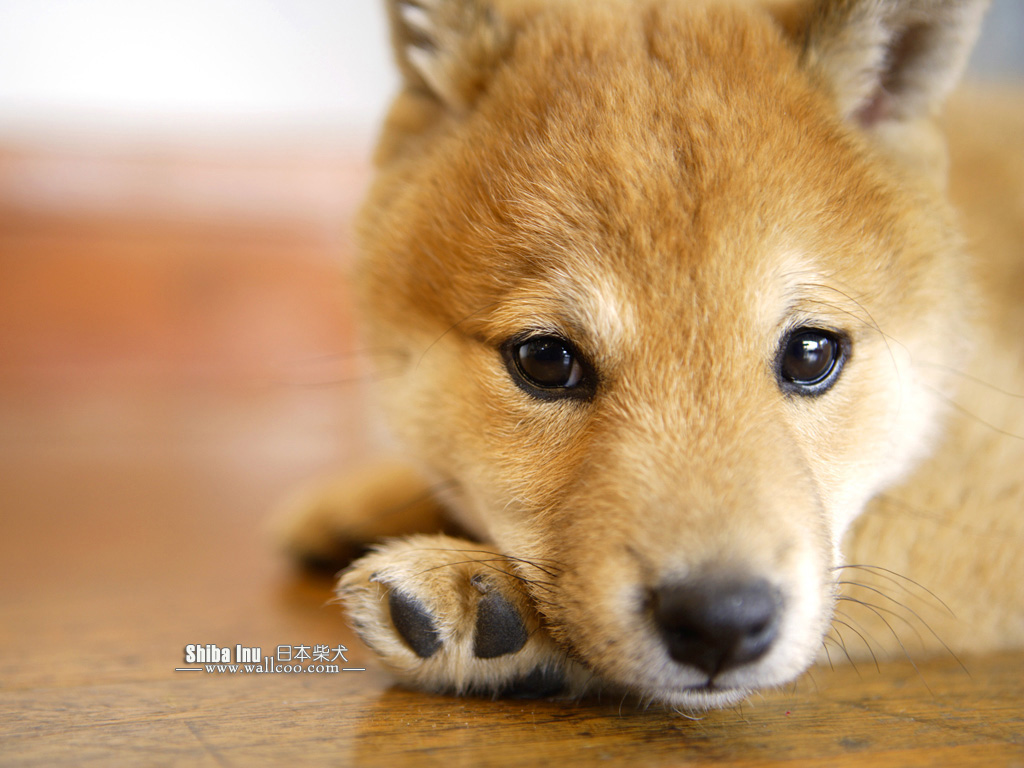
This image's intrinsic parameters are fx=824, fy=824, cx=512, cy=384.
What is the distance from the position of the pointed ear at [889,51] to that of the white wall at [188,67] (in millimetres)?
4112

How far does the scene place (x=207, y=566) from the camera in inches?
113

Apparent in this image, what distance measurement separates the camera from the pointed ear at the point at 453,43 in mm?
2145

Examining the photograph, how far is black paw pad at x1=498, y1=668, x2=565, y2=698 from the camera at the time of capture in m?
1.60

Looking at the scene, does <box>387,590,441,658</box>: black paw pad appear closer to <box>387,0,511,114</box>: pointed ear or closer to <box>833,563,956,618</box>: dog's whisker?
<box>833,563,956,618</box>: dog's whisker

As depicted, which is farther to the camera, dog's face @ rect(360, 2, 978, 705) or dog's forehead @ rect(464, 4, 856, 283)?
dog's forehead @ rect(464, 4, 856, 283)

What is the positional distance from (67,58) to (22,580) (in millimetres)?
4864

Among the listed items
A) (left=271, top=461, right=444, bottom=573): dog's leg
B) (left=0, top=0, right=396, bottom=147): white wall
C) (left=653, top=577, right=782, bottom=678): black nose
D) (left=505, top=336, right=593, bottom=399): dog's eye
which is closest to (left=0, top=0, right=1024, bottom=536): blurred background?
(left=0, top=0, right=396, bottom=147): white wall

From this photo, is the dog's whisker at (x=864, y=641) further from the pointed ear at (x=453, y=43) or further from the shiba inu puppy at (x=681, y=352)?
the pointed ear at (x=453, y=43)

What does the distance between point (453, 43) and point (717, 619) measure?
1.61 m

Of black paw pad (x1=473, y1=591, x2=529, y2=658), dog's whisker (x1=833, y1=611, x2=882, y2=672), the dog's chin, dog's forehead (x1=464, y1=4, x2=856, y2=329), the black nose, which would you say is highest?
dog's forehead (x1=464, y1=4, x2=856, y2=329)

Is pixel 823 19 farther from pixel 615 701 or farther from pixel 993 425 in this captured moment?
pixel 615 701

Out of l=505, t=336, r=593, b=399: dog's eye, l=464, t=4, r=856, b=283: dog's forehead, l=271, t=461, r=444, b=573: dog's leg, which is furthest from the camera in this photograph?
l=271, t=461, r=444, b=573: dog's leg

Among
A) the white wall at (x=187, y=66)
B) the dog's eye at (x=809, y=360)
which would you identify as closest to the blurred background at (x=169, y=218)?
the white wall at (x=187, y=66)

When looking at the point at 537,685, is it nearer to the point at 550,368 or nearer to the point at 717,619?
the point at 717,619
